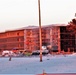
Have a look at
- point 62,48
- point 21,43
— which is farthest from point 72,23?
point 21,43

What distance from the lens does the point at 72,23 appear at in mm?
60906

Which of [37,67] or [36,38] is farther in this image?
[36,38]

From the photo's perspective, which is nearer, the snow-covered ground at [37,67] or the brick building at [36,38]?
the snow-covered ground at [37,67]

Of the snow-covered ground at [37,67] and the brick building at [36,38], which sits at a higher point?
the brick building at [36,38]

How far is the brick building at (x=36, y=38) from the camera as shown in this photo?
127m

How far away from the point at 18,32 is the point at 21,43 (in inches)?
278

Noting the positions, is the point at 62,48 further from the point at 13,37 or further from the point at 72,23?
the point at 72,23

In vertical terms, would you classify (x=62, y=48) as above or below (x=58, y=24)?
below

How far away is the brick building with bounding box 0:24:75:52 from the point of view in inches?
4983

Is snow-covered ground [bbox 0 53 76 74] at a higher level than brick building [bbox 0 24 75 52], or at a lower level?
lower

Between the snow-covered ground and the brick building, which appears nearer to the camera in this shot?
the snow-covered ground

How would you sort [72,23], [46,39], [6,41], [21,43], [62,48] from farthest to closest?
[6,41] < [21,43] < [46,39] < [62,48] < [72,23]

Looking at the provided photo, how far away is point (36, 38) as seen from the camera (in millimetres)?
138000

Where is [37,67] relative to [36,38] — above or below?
below
